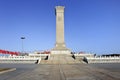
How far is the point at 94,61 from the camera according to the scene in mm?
51312

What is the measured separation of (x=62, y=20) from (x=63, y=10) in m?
3.76

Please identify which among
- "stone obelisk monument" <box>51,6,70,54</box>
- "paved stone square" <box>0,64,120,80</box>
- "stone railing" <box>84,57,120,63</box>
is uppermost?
"stone obelisk monument" <box>51,6,70,54</box>

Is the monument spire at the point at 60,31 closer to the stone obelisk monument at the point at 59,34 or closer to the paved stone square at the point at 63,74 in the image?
the stone obelisk monument at the point at 59,34

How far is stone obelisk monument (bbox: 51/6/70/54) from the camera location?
2983 inches

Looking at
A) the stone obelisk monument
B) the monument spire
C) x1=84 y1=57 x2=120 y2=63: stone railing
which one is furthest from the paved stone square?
the monument spire

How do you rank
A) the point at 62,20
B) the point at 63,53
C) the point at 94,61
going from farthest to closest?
1. the point at 62,20
2. the point at 63,53
3. the point at 94,61

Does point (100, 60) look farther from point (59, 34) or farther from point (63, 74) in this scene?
point (63, 74)

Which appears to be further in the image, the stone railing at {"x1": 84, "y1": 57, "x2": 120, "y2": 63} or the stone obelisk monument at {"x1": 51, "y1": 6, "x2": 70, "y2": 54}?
the stone obelisk monument at {"x1": 51, "y1": 6, "x2": 70, "y2": 54}

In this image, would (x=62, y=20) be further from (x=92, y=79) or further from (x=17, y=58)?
(x=92, y=79)

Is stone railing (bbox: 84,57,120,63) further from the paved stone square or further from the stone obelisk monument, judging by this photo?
the stone obelisk monument

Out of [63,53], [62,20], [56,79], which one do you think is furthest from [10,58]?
[56,79]

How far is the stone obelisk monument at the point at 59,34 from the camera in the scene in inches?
2983

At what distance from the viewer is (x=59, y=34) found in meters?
78.6

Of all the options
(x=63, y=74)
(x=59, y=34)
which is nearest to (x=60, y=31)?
(x=59, y=34)
